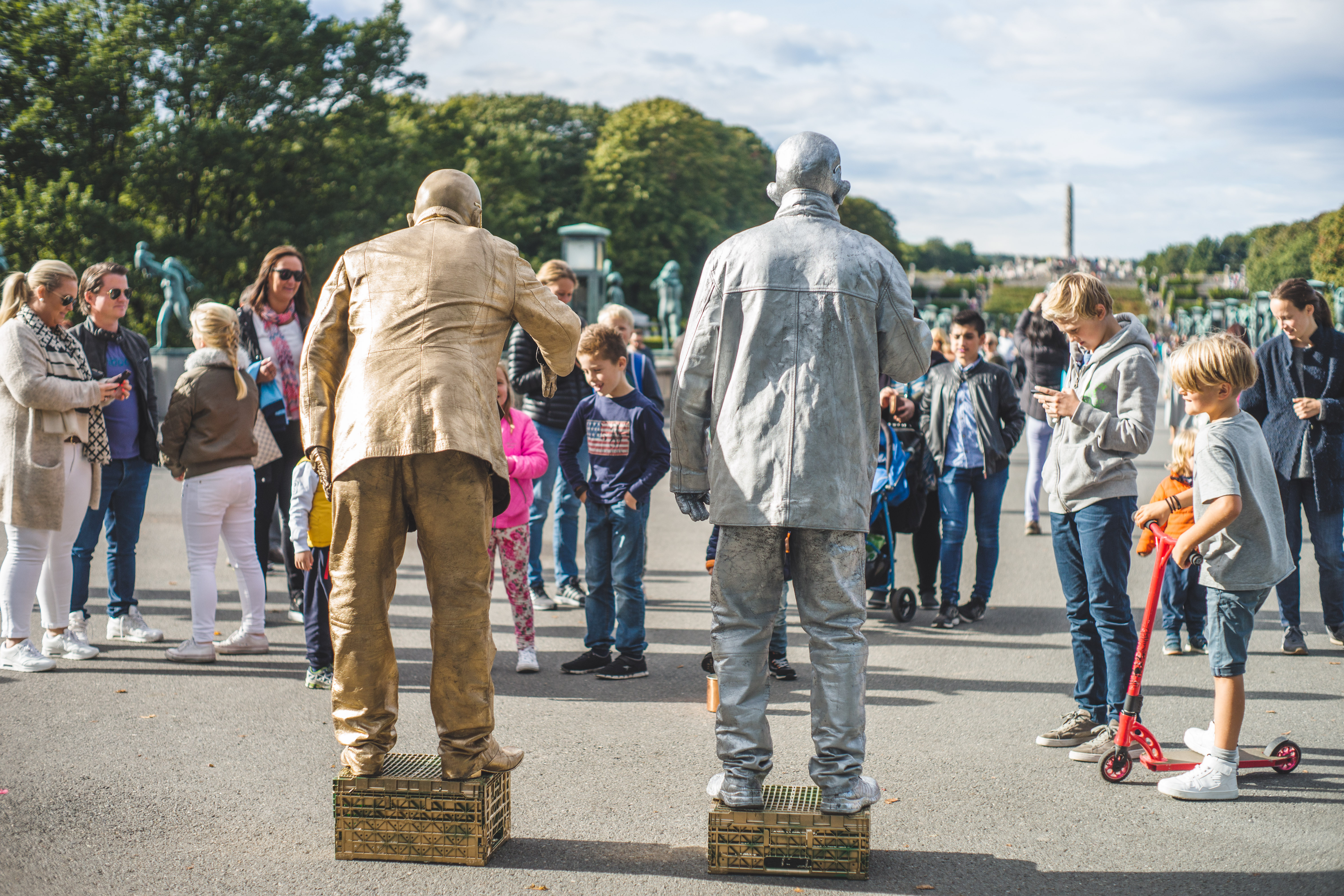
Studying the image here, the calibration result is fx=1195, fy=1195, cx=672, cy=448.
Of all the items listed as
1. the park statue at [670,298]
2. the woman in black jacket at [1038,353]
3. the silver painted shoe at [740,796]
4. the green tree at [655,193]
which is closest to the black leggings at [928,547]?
the woman in black jacket at [1038,353]

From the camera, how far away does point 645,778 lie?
4629mm

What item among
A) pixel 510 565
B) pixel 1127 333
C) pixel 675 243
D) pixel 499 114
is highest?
pixel 499 114

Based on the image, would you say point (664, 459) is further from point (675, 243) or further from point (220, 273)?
point (675, 243)

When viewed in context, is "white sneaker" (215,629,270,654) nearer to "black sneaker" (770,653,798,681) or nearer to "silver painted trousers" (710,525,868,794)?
"black sneaker" (770,653,798,681)

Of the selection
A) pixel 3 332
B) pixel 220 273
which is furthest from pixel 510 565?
pixel 220 273

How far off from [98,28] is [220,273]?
6.70m

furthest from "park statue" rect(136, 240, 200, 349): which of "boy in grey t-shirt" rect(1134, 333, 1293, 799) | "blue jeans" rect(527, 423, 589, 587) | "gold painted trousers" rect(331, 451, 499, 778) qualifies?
"boy in grey t-shirt" rect(1134, 333, 1293, 799)

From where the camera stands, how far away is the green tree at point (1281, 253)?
76.2 m

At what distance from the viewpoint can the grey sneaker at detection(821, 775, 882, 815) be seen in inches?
145

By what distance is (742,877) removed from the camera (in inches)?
146

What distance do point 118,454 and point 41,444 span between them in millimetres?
636

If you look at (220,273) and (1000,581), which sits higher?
(220,273)

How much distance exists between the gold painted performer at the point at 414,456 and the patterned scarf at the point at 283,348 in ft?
11.9

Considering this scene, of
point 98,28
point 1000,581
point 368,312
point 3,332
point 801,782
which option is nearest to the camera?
point 368,312
